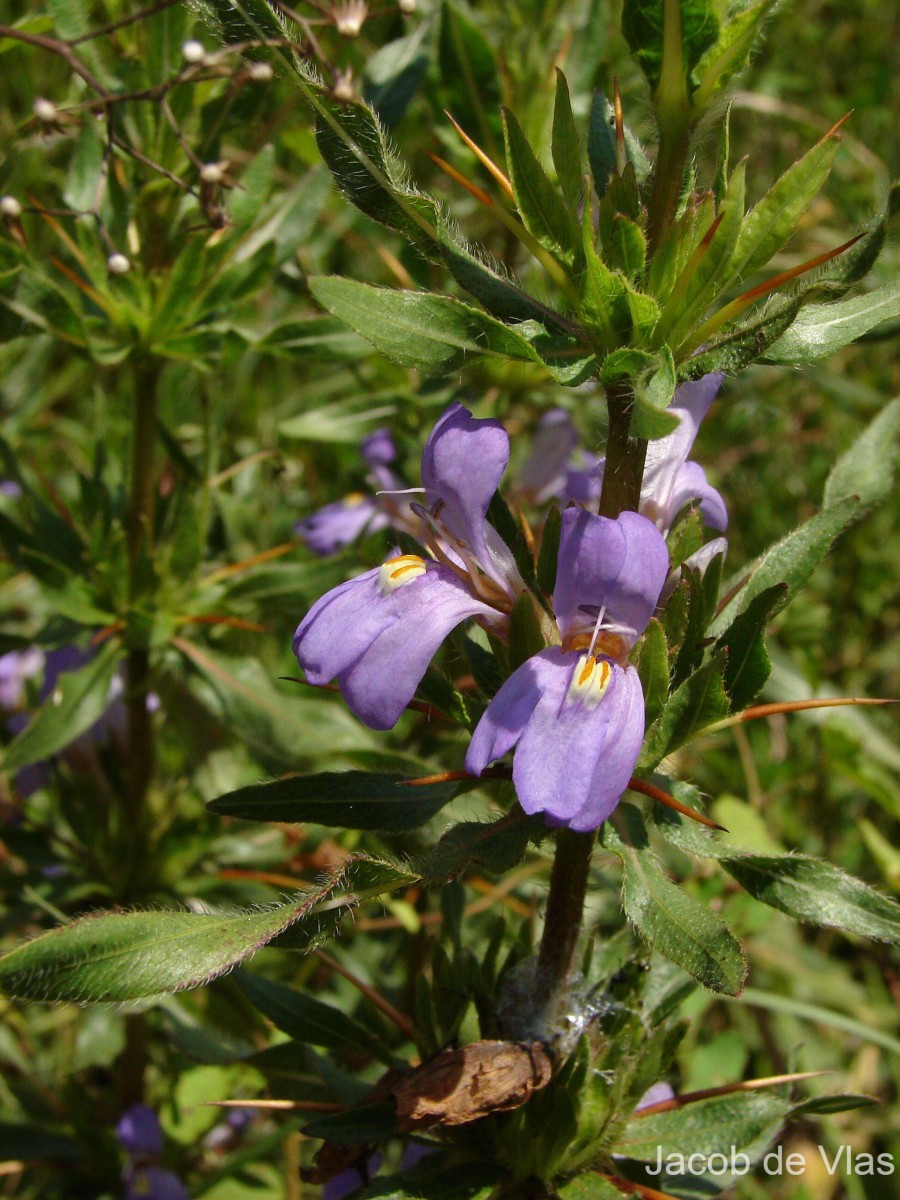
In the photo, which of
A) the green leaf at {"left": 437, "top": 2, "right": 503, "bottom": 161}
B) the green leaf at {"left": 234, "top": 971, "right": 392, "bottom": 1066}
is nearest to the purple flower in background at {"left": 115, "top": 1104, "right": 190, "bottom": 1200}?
the green leaf at {"left": 234, "top": 971, "right": 392, "bottom": 1066}

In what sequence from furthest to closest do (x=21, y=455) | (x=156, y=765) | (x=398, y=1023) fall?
1. (x=21, y=455)
2. (x=156, y=765)
3. (x=398, y=1023)

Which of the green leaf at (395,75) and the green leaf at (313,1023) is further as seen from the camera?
the green leaf at (395,75)

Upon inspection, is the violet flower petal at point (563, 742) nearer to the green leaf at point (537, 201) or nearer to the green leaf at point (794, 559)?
the green leaf at point (794, 559)

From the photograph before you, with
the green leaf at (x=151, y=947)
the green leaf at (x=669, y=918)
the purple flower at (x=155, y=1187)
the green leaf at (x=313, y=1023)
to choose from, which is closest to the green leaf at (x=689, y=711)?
the green leaf at (x=669, y=918)

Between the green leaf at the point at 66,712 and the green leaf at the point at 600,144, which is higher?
the green leaf at the point at 600,144

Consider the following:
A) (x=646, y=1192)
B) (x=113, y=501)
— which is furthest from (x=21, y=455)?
(x=646, y=1192)

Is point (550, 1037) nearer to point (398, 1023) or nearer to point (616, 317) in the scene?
point (398, 1023)
